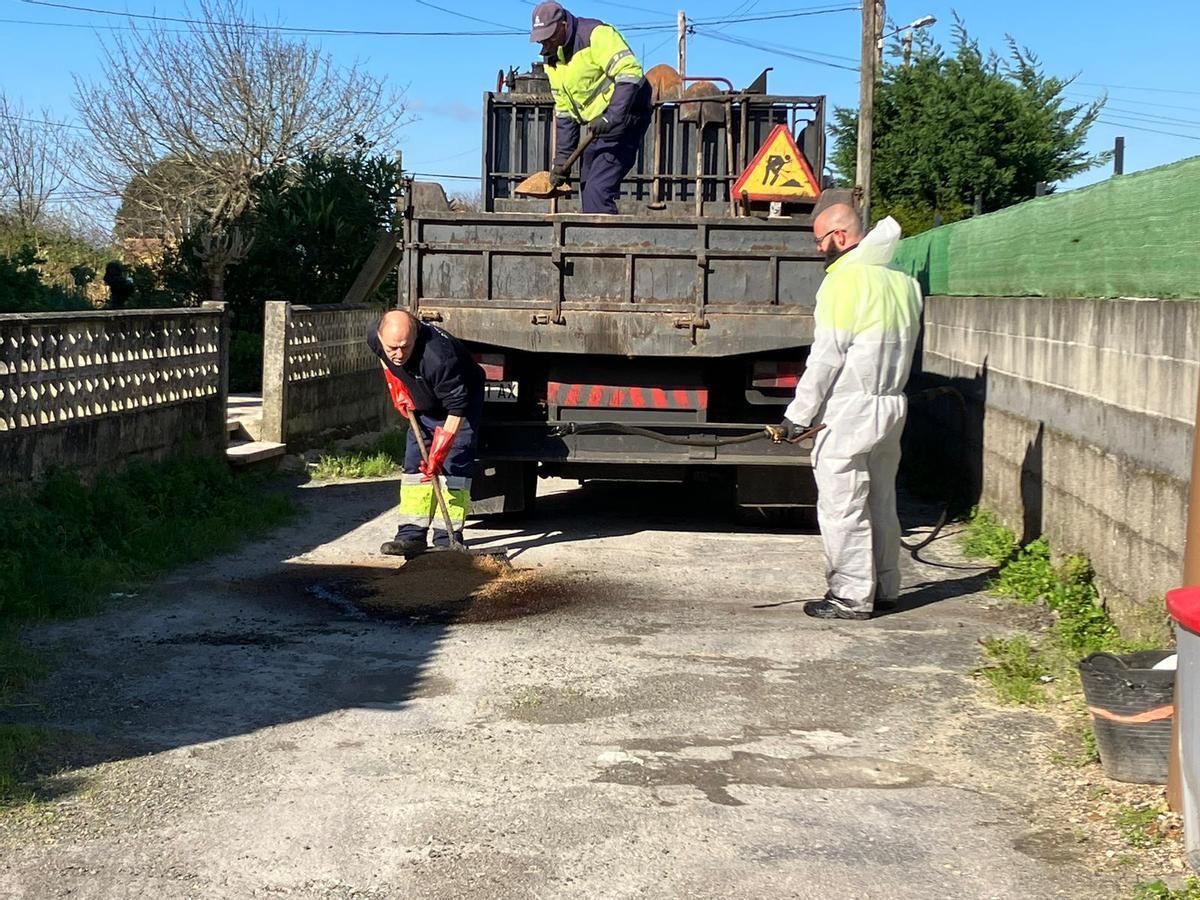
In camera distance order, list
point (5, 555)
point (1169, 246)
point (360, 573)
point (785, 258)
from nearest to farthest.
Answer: point (1169, 246)
point (5, 555)
point (360, 573)
point (785, 258)

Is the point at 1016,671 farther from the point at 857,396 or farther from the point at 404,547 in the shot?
the point at 404,547

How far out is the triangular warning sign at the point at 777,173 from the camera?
10320mm

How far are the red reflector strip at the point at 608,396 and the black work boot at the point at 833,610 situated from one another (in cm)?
221

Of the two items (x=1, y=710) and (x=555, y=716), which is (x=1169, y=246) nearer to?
(x=555, y=716)

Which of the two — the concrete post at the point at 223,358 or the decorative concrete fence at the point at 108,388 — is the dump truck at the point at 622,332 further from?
the concrete post at the point at 223,358

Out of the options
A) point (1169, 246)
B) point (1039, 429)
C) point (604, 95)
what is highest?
point (604, 95)

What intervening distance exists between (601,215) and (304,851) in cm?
558

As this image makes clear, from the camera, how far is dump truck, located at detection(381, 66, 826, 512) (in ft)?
28.9

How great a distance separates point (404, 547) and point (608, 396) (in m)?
1.61

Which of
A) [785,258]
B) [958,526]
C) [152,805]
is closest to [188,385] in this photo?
[785,258]

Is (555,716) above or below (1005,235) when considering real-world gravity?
below

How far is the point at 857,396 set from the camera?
7.02 metres

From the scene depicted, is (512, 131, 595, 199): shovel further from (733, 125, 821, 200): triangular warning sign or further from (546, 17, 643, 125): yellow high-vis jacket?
(733, 125, 821, 200): triangular warning sign

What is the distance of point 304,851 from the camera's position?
4.10 meters
